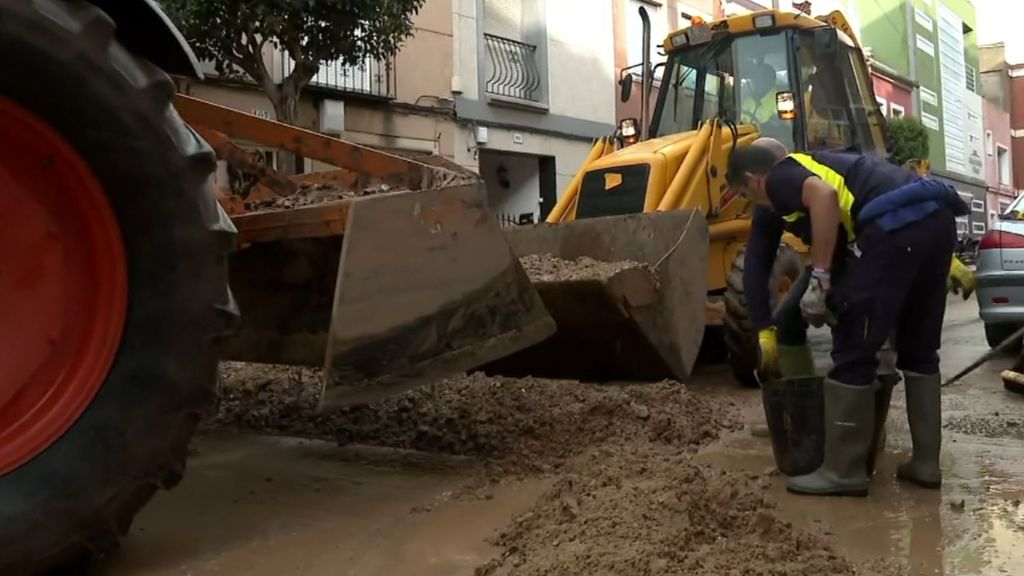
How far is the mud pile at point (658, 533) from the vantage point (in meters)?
2.62

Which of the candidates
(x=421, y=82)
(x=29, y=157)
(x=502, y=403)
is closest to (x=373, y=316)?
(x=29, y=157)

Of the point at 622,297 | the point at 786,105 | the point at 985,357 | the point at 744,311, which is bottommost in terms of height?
the point at 985,357

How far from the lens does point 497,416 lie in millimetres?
4457

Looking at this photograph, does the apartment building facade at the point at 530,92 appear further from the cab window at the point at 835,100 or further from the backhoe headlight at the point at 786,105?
the backhoe headlight at the point at 786,105

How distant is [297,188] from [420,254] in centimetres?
84

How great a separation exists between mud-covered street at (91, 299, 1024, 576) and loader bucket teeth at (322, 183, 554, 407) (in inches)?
19.2

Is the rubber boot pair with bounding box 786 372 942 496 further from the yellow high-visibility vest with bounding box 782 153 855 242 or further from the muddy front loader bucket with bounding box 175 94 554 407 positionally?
the muddy front loader bucket with bounding box 175 94 554 407

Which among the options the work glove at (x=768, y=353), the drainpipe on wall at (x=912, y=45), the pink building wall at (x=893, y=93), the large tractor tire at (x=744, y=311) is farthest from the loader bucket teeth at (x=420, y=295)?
the drainpipe on wall at (x=912, y=45)

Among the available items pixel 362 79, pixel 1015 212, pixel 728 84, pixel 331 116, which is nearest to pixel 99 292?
pixel 728 84

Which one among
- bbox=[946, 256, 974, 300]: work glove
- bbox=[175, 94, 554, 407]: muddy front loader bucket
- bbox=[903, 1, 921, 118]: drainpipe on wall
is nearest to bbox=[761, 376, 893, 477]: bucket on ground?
bbox=[175, 94, 554, 407]: muddy front loader bucket

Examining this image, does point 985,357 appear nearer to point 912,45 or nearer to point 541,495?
point 541,495

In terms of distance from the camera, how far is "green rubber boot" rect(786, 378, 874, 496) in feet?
11.7

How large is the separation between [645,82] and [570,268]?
2283 mm

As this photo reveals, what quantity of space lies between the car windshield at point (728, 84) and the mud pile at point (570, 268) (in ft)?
6.79
